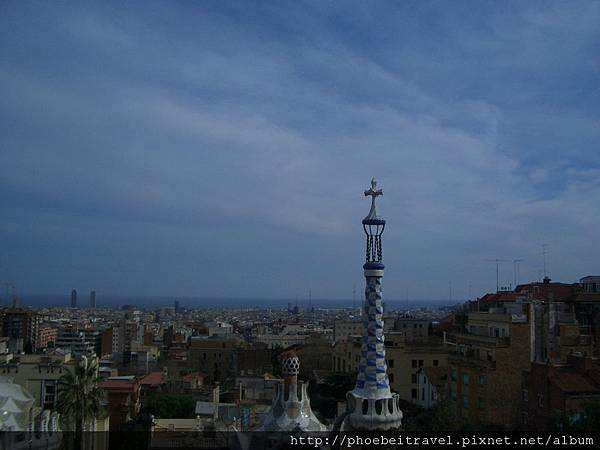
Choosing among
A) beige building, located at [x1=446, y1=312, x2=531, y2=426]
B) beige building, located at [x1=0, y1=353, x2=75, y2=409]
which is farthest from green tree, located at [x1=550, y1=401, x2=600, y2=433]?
beige building, located at [x1=0, y1=353, x2=75, y2=409]

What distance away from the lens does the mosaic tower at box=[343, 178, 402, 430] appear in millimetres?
14977

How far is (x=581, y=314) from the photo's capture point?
50.0 m

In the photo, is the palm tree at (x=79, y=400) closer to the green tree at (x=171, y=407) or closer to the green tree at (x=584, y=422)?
the green tree at (x=584, y=422)

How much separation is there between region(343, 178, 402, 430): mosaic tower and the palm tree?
24.3ft

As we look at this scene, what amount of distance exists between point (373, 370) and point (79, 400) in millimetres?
8185

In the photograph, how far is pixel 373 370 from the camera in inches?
610

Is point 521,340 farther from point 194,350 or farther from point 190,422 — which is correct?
point 194,350

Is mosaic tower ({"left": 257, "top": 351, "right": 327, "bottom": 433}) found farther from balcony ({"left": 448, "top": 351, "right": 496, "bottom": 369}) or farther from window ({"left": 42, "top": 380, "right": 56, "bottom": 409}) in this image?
balcony ({"left": 448, "top": 351, "right": 496, "bottom": 369})

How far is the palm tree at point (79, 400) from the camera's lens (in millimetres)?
18031

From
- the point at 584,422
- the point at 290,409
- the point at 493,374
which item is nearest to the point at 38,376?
the point at 290,409

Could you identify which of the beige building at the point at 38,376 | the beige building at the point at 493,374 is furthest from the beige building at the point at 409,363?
the beige building at the point at 38,376

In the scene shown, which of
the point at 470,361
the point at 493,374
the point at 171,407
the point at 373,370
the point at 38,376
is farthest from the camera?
the point at 171,407

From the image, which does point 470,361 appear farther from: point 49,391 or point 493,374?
point 49,391

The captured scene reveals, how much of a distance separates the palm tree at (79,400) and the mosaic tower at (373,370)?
741 cm
